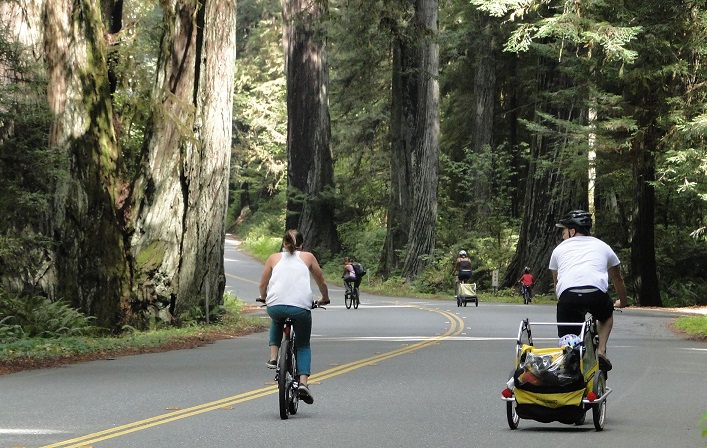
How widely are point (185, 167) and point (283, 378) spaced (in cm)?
1449

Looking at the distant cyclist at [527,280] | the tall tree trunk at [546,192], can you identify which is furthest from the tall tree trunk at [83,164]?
the tall tree trunk at [546,192]

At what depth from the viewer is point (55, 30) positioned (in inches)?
892

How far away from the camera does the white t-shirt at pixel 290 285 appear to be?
11969 millimetres

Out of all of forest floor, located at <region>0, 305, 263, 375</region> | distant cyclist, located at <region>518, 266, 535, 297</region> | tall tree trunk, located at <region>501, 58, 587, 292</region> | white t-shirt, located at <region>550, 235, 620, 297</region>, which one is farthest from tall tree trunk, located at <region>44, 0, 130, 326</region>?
tall tree trunk, located at <region>501, 58, 587, 292</region>

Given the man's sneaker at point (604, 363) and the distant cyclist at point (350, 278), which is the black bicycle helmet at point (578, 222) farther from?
the distant cyclist at point (350, 278)

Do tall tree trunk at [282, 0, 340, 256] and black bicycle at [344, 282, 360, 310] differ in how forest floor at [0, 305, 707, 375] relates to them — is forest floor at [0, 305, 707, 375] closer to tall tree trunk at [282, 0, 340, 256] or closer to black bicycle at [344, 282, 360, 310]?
black bicycle at [344, 282, 360, 310]

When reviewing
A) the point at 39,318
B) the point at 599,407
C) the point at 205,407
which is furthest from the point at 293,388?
the point at 39,318

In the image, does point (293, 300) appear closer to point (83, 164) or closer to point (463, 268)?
point (83, 164)

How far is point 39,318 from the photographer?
2109 cm

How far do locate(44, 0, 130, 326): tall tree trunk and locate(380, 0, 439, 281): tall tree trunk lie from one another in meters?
21.1

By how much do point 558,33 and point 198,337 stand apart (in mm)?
11166

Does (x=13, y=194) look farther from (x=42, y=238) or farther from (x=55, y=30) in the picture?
(x=55, y=30)

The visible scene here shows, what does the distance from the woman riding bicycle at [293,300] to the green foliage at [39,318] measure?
30.1ft

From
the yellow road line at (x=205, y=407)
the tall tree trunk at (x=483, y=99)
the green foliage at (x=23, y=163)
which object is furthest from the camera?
the tall tree trunk at (x=483, y=99)
